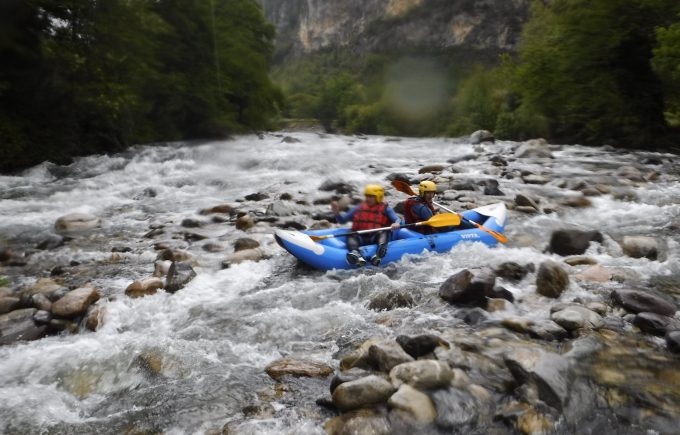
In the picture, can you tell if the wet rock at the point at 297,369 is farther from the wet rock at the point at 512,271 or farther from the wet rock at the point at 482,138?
the wet rock at the point at 482,138

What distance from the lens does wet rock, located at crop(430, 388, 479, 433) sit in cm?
293

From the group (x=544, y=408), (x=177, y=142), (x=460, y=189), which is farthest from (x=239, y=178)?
(x=544, y=408)

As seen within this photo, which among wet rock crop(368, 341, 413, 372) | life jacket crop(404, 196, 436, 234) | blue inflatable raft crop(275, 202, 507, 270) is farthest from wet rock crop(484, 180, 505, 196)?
wet rock crop(368, 341, 413, 372)

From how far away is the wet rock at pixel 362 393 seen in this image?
3010 millimetres

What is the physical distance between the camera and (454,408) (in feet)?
9.94

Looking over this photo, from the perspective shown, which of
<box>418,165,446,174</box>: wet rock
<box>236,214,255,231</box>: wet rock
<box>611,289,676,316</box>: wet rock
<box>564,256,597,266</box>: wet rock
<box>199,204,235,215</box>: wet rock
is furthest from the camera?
<box>418,165,446,174</box>: wet rock

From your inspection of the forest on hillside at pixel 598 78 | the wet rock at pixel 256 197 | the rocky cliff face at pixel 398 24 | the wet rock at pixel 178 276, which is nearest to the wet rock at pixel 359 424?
the wet rock at pixel 178 276

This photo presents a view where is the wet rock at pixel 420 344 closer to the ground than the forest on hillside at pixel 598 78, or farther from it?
closer to the ground

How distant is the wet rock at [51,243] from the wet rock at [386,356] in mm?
5866

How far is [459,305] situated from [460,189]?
22.4 ft

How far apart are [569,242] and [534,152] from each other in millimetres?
10644

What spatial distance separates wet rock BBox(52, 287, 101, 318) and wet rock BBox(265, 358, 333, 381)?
2.26m

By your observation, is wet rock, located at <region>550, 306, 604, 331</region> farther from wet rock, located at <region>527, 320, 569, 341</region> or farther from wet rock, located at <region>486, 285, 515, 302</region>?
wet rock, located at <region>486, 285, 515, 302</region>

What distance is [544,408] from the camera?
2895 mm
